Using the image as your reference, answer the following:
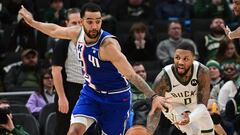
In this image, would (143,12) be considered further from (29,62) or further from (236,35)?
(236,35)

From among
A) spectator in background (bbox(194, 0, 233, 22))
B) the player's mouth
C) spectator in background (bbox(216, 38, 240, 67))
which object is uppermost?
spectator in background (bbox(194, 0, 233, 22))

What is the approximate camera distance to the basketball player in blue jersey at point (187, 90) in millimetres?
8156

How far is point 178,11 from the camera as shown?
13547 millimetres

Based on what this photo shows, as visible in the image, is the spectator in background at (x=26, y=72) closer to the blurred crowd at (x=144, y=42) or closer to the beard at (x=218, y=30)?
the blurred crowd at (x=144, y=42)

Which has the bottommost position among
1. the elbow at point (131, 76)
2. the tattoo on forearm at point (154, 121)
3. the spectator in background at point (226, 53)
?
the tattoo on forearm at point (154, 121)

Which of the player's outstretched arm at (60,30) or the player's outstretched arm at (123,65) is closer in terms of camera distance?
the player's outstretched arm at (123,65)

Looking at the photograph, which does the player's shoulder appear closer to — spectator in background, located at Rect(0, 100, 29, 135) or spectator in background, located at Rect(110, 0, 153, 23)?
spectator in background, located at Rect(0, 100, 29, 135)

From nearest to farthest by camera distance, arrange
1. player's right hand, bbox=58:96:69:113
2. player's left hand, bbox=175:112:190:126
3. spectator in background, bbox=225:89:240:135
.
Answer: player's left hand, bbox=175:112:190:126, player's right hand, bbox=58:96:69:113, spectator in background, bbox=225:89:240:135

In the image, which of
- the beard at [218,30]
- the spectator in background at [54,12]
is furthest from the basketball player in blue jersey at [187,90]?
the spectator in background at [54,12]

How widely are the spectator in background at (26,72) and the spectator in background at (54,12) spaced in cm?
135

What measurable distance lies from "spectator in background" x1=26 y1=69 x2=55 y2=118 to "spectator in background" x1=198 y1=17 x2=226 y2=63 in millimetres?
3146

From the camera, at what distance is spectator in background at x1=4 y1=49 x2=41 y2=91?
1148 cm

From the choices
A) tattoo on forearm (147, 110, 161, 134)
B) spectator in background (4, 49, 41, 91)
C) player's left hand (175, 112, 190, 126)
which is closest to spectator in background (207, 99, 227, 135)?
player's left hand (175, 112, 190, 126)

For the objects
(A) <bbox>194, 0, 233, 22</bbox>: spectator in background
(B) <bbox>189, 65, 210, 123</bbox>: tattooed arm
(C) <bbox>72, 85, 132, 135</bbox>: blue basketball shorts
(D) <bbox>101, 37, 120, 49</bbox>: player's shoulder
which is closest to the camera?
(D) <bbox>101, 37, 120, 49</bbox>: player's shoulder
